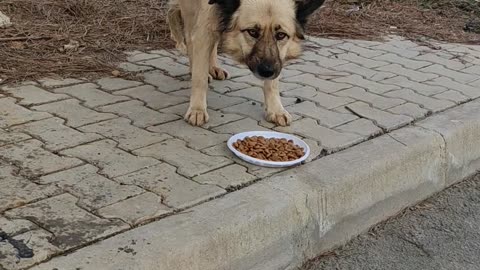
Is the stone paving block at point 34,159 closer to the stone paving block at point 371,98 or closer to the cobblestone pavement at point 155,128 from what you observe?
the cobblestone pavement at point 155,128

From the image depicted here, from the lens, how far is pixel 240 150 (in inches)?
138

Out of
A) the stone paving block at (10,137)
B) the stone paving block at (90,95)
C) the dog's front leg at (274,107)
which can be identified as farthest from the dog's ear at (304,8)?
the stone paving block at (10,137)

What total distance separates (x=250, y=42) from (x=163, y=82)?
1.25m

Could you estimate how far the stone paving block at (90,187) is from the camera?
2.89 m

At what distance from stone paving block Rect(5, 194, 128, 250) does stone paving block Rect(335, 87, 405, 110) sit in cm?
238

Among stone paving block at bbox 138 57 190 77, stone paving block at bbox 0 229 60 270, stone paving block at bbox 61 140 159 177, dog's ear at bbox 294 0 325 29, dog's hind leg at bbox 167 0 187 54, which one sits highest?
dog's ear at bbox 294 0 325 29

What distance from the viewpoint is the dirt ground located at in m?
4.95

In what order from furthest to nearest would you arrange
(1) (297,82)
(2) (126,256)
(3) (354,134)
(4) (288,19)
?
(1) (297,82) → (3) (354,134) → (4) (288,19) → (2) (126,256)

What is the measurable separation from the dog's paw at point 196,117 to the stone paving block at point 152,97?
0.33 meters

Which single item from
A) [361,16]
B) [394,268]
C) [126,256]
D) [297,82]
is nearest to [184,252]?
[126,256]

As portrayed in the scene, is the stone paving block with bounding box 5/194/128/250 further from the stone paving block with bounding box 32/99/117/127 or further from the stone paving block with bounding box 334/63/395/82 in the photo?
the stone paving block with bounding box 334/63/395/82

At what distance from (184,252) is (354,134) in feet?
5.59

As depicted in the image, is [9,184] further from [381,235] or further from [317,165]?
[381,235]

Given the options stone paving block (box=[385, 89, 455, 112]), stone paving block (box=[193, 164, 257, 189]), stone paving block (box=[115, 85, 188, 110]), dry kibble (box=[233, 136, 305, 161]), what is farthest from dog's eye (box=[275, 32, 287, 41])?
stone paving block (box=[385, 89, 455, 112])
